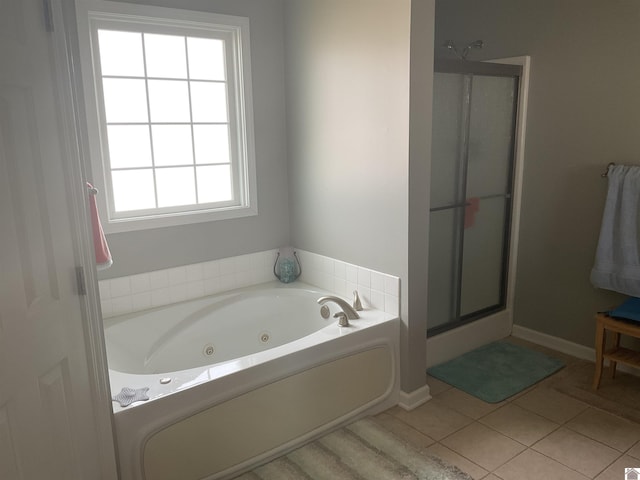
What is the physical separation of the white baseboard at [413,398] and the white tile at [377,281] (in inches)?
23.3

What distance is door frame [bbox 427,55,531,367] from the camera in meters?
3.32

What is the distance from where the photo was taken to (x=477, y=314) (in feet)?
11.6

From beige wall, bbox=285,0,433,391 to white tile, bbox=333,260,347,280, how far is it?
0.05m

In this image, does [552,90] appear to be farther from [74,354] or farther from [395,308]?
[74,354]

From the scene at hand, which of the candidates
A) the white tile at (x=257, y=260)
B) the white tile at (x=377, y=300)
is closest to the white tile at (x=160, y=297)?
the white tile at (x=257, y=260)

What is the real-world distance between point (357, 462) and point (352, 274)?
1.05 m

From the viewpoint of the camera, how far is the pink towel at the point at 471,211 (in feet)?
11.0

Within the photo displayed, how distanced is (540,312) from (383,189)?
5.37ft

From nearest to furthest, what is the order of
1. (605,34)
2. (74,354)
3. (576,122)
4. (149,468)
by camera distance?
1. (74,354)
2. (149,468)
3. (605,34)
4. (576,122)

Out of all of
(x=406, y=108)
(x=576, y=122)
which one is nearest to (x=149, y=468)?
(x=406, y=108)

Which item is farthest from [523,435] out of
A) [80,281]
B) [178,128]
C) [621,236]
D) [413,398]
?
[178,128]

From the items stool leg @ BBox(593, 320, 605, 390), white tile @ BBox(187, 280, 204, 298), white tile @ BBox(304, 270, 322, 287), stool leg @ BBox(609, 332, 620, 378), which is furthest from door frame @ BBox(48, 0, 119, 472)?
stool leg @ BBox(609, 332, 620, 378)

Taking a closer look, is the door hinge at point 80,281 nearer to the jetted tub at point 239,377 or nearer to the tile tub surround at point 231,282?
the jetted tub at point 239,377

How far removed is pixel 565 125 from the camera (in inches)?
127
